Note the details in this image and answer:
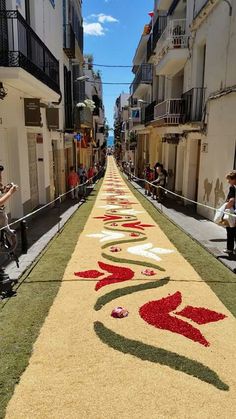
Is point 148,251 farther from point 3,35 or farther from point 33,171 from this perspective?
point 33,171

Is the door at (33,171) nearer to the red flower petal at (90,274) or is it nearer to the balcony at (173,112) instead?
the balcony at (173,112)

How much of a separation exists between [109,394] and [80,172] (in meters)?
20.4

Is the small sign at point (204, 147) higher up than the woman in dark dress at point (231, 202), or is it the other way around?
the small sign at point (204, 147)

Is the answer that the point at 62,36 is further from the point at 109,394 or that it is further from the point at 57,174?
the point at 109,394

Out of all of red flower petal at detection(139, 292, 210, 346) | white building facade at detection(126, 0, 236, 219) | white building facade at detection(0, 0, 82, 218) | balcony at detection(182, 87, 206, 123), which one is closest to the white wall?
white building facade at detection(126, 0, 236, 219)

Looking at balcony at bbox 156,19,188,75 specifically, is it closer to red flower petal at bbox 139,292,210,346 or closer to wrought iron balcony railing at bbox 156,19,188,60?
wrought iron balcony railing at bbox 156,19,188,60

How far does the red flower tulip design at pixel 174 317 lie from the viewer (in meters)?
4.69

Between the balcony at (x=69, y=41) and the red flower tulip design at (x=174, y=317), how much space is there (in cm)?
1775

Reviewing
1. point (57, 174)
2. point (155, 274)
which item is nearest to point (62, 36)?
point (57, 174)

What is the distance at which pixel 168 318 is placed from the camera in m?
5.07

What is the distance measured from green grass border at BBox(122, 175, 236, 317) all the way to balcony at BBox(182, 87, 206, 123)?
5.61 m

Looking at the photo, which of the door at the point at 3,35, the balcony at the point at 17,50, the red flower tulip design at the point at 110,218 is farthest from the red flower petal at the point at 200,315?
the door at the point at 3,35

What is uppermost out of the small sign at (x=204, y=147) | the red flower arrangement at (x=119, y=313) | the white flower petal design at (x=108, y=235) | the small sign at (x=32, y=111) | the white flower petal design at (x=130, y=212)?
the small sign at (x=32, y=111)

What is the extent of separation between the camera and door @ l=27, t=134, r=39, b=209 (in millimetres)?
13770
